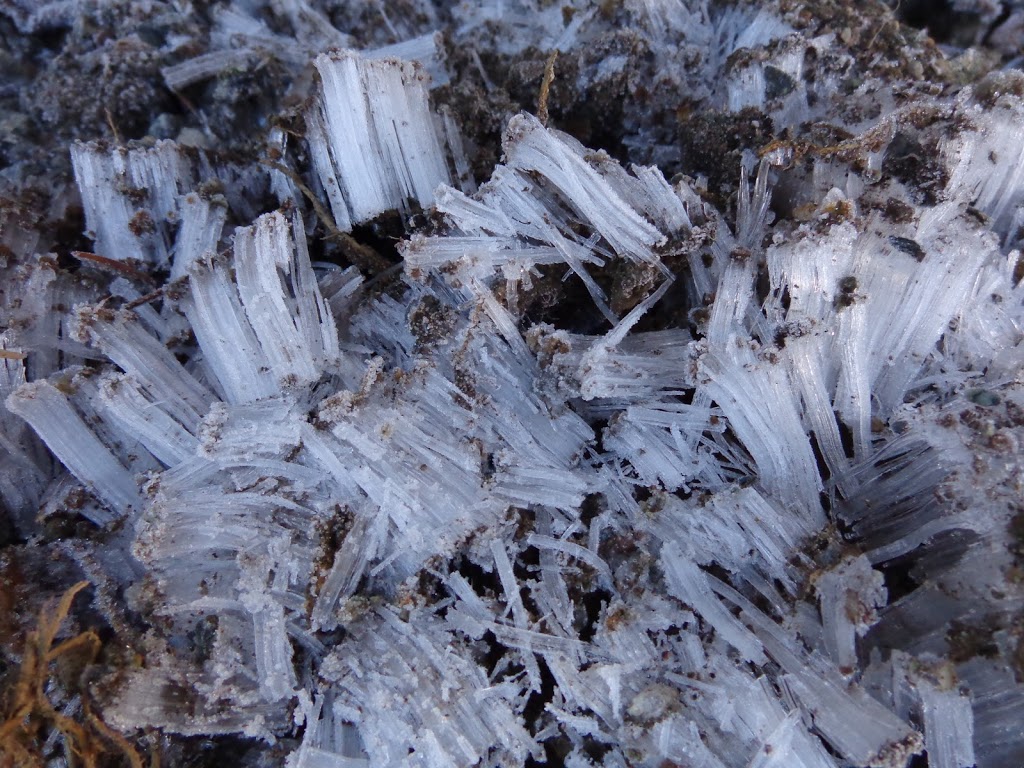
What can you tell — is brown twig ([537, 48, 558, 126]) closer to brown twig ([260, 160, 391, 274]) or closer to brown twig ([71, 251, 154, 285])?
brown twig ([260, 160, 391, 274])

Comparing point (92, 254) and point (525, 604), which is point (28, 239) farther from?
point (525, 604)

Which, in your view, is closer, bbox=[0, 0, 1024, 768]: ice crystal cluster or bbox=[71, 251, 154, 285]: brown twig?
bbox=[0, 0, 1024, 768]: ice crystal cluster

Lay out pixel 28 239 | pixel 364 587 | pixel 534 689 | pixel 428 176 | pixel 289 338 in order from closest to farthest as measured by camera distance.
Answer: pixel 534 689 < pixel 364 587 < pixel 289 338 < pixel 428 176 < pixel 28 239

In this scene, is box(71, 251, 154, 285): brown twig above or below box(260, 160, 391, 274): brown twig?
below

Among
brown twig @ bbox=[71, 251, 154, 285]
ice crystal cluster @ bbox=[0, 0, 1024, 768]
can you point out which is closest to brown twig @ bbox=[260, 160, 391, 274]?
ice crystal cluster @ bbox=[0, 0, 1024, 768]

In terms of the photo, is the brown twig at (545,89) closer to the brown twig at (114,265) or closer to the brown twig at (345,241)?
the brown twig at (345,241)

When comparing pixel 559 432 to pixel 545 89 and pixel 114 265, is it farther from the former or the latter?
pixel 114 265

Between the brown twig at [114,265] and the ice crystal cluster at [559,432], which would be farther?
the brown twig at [114,265]

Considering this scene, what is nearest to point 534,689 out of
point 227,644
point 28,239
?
point 227,644

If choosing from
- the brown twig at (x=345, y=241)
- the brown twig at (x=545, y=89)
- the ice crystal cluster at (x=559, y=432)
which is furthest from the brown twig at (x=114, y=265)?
the brown twig at (x=545, y=89)
